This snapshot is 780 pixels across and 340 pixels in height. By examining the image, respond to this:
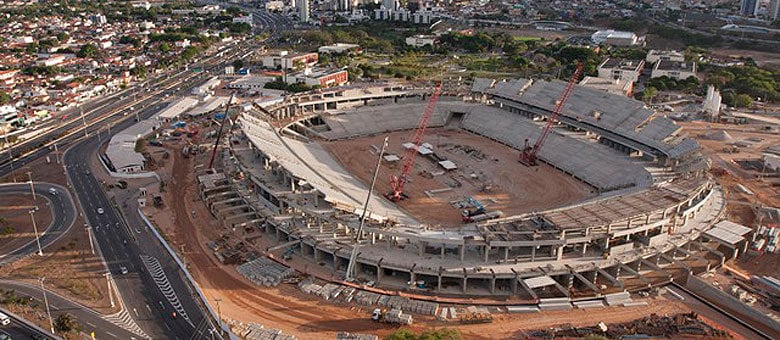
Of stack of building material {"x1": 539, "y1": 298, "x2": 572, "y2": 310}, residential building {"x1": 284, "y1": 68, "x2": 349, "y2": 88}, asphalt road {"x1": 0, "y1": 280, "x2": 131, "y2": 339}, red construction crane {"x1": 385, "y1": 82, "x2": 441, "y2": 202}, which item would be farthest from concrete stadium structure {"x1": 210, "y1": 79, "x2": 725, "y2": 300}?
residential building {"x1": 284, "y1": 68, "x2": 349, "y2": 88}

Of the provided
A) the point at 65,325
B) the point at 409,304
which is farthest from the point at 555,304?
the point at 65,325

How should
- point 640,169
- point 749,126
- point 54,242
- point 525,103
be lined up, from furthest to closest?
point 749,126 → point 525,103 → point 640,169 → point 54,242

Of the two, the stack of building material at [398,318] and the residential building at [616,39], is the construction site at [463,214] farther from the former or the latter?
the residential building at [616,39]

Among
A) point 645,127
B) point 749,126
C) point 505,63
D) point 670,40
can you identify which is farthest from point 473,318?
point 670,40

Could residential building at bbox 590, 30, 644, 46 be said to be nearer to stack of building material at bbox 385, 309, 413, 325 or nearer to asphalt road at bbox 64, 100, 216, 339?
stack of building material at bbox 385, 309, 413, 325

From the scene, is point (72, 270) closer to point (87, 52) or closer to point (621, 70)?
point (621, 70)

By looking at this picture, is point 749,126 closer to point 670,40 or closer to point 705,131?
point 705,131
